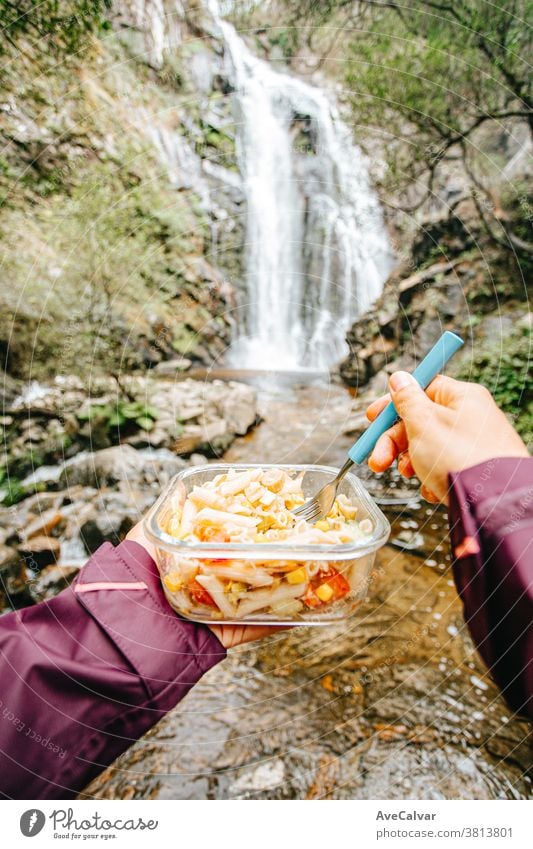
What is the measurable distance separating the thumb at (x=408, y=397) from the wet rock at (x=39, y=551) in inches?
52.0

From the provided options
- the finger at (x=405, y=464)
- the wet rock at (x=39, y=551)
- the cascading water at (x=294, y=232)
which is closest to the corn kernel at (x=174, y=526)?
the finger at (x=405, y=464)

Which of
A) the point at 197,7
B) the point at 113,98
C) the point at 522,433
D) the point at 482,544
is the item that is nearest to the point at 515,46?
the point at 197,7

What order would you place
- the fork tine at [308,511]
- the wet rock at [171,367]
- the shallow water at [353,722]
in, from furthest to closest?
the wet rock at [171,367]
the shallow water at [353,722]
the fork tine at [308,511]

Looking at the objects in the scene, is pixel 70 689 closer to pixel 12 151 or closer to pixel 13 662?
pixel 13 662

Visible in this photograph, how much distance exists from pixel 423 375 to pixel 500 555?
0.83ft

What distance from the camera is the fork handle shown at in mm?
617

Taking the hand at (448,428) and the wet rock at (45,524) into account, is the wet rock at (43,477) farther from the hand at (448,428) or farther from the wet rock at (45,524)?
the hand at (448,428)

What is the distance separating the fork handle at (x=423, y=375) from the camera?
0.62 meters

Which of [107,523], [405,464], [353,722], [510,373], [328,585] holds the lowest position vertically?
[107,523]

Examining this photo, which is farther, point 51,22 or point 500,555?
point 51,22

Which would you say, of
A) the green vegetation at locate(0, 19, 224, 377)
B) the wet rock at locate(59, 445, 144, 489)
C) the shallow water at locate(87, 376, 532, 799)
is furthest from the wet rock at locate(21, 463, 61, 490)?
the shallow water at locate(87, 376, 532, 799)

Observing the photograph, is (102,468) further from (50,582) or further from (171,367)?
(171,367)

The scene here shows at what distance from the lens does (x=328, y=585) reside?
598 millimetres

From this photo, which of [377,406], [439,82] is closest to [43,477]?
[377,406]
